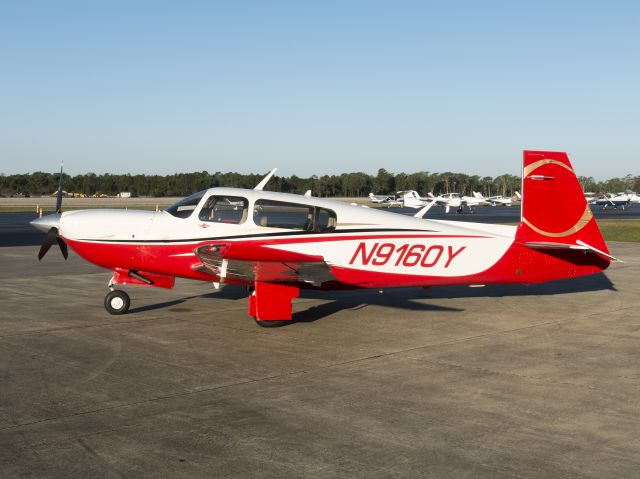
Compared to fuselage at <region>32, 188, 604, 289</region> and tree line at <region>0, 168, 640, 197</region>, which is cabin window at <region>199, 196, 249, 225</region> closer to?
fuselage at <region>32, 188, 604, 289</region>

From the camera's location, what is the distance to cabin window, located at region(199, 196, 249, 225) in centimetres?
1080

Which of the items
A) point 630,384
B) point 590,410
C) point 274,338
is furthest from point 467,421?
point 274,338

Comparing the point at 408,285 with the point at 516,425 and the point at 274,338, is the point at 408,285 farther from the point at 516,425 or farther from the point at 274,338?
the point at 516,425

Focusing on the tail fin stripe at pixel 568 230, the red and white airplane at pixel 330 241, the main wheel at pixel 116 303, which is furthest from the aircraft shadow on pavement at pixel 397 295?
the tail fin stripe at pixel 568 230

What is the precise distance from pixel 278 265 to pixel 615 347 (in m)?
4.84

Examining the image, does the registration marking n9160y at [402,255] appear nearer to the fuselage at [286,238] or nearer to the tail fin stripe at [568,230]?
the fuselage at [286,238]

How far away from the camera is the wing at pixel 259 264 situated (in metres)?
9.71

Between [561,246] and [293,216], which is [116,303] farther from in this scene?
[561,246]

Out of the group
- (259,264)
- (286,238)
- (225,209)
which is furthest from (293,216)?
(259,264)

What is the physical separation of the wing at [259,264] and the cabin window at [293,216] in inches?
18.6

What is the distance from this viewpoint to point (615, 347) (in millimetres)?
9180

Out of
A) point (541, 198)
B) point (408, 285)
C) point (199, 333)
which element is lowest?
point (199, 333)

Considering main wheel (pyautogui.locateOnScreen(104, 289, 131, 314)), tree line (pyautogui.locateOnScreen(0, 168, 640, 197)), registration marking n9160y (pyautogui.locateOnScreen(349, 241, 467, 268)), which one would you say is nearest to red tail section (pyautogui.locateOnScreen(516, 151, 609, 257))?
registration marking n9160y (pyautogui.locateOnScreen(349, 241, 467, 268))

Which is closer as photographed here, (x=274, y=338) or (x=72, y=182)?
(x=274, y=338)
